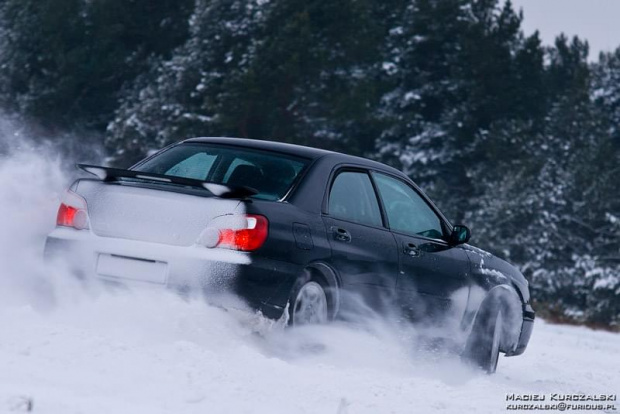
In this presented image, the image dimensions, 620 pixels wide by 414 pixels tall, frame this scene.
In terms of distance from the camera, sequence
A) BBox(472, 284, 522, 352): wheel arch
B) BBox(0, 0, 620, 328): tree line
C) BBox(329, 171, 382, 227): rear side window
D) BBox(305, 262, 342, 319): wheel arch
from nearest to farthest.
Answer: BBox(305, 262, 342, 319): wheel arch
BBox(329, 171, 382, 227): rear side window
BBox(472, 284, 522, 352): wheel arch
BBox(0, 0, 620, 328): tree line

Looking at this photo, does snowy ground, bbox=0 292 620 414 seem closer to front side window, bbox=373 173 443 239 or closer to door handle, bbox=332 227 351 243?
door handle, bbox=332 227 351 243

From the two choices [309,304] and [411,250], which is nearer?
[309,304]

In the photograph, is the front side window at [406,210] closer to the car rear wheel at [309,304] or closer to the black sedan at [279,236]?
the black sedan at [279,236]

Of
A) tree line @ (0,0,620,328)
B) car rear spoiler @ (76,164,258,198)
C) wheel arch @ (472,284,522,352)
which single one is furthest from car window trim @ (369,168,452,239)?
tree line @ (0,0,620,328)

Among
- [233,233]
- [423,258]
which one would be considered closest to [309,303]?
[233,233]

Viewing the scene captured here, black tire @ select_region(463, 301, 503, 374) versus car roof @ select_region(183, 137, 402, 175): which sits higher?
car roof @ select_region(183, 137, 402, 175)

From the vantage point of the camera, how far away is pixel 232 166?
25.6ft

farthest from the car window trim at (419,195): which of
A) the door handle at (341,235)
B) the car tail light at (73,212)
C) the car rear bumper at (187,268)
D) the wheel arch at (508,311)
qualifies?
the car tail light at (73,212)

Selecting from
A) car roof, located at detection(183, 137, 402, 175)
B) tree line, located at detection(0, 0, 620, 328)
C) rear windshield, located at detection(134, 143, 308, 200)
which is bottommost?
rear windshield, located at detection(134, 143, 308, 200)

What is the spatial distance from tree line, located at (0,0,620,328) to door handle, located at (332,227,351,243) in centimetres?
3444

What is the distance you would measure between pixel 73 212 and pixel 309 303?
1.59 meters

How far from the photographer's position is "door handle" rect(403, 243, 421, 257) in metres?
8.16

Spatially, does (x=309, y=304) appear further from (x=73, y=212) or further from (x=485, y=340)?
(x=485, y=340)

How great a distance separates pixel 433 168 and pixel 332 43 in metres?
6.96
